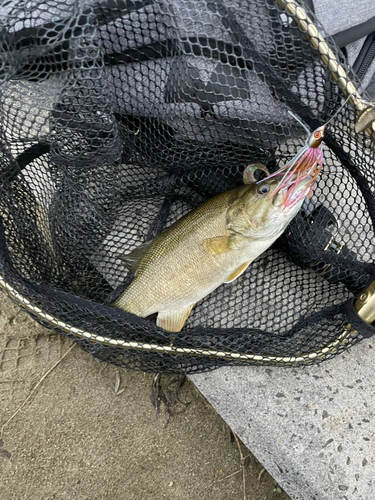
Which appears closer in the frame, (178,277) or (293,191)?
(293,191)

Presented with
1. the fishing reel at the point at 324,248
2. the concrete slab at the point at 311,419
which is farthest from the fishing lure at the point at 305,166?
the concrete slab at the point at 311,419

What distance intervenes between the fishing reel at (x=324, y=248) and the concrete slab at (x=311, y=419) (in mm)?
450

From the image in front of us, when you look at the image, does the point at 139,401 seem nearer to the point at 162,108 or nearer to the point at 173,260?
the point at 173,260

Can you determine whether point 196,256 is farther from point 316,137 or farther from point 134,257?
point 316,137

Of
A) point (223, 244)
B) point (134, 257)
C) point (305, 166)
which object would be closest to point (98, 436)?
point (134, 257)

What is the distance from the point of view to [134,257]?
2.05 metres

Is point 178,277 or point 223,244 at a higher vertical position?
point 223,244

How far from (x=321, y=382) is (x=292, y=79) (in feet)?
4.87

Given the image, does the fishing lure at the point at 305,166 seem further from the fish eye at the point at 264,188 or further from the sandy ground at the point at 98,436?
the sandy ground at the point at 98,436

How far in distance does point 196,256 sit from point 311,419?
3.40 feet

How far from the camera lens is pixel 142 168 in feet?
6.77

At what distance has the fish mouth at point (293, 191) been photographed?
1.70 meters

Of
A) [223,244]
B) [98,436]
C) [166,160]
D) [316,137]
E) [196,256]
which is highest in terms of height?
[316,137]

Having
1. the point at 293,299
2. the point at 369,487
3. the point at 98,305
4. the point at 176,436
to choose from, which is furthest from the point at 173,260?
the point at 369,487
